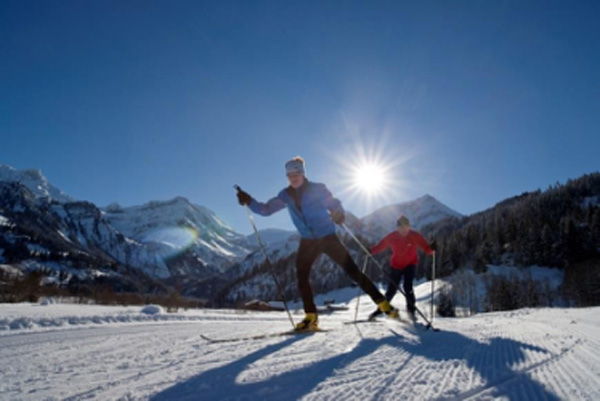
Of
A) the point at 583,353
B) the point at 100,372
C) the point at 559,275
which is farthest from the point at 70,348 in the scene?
the point at 559,275

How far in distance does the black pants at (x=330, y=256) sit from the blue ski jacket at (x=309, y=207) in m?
0.11

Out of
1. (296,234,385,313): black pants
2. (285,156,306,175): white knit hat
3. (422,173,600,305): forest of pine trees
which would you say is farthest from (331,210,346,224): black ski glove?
(422,173,600,305): forest of pine trees

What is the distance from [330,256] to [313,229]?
1.49 ft

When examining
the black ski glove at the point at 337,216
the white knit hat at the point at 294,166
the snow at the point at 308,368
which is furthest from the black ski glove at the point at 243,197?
the snow at the point at 308,368

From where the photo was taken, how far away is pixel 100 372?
2031 millimetres

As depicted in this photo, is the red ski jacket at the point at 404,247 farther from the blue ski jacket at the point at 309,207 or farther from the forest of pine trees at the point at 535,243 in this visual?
the forest of pine trees at the point at 535,243

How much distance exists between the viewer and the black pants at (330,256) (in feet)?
14.6

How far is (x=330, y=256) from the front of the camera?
15.0ft

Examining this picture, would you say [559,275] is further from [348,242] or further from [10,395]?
[10,395]

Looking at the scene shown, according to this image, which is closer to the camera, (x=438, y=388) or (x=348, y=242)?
(x=438, y=388)

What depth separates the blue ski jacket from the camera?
4.59 m

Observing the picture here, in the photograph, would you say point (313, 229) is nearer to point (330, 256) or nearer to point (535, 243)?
point (330, 256)

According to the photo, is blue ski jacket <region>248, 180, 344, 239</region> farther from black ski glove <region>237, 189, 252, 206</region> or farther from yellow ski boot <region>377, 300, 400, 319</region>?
yellow ski boot <region>377, 300, 400, 319</region>

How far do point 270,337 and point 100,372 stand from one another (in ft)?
6.07
